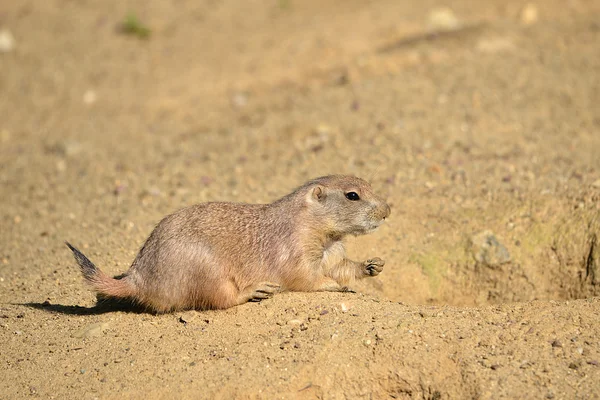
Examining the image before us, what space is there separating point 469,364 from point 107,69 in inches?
382

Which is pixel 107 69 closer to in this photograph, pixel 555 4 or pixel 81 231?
pixel 81 231

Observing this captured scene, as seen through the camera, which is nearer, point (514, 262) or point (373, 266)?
point (373, 266)

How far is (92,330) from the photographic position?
5180 millimetres

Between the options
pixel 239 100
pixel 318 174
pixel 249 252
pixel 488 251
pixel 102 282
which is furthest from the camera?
pixel 239 100

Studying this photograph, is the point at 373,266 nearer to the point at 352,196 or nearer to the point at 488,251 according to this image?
the point at 352,196

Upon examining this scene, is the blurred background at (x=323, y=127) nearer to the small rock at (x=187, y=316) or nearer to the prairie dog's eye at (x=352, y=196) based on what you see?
the prairie dog's eye at (x=352, y=196)

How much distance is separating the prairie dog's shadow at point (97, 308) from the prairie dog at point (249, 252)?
0.18m

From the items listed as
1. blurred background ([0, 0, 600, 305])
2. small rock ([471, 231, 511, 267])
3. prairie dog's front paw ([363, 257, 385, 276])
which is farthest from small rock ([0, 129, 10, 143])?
small rock ([471, 231, 511, 267])

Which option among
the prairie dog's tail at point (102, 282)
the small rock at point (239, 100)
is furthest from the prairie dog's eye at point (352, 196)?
the small rock at point (239, 100)

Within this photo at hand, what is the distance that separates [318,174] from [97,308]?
2979mm

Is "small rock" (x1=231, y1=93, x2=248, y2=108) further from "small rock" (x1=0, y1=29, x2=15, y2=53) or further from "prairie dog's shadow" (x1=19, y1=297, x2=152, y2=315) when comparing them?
"prairie dog's shadow" (x1=19, y1=297, x2=152, y2=315)

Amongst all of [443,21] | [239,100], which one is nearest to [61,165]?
[239,100]

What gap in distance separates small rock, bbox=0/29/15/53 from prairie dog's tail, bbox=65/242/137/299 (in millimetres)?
9773

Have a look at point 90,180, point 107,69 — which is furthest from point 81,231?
point 107,69
